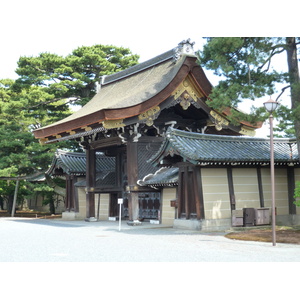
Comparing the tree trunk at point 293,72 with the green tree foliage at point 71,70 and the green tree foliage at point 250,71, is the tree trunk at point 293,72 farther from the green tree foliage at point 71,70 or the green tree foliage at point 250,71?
the green tree foliage at point 71,70

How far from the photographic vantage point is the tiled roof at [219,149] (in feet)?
55.3

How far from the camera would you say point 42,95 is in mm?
30844

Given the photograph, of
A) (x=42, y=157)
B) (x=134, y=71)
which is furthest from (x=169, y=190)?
(x=42, y=157)

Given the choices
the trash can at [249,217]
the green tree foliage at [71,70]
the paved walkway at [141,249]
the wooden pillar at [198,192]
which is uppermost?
the green tree foliage at [71,70]

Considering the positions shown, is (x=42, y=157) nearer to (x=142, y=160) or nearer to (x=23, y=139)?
(x=23, y=139)

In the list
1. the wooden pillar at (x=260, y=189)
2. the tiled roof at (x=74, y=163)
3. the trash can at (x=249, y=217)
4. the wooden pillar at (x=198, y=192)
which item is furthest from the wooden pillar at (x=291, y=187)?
the tiled roof at (x=74, y=163)

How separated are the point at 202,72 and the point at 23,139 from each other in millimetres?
15011

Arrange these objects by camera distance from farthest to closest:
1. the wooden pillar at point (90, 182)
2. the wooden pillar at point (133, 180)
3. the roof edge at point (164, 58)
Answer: the wooden pillar at point (90, 182)
the roof edge at point (164, 58)
the wooden pillar at point (133, 180)

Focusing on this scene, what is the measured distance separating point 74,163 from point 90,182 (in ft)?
11.1

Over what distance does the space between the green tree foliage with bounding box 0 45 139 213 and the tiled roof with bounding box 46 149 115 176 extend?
314 cm

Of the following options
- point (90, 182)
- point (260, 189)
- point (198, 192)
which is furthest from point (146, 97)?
point (90, 182)

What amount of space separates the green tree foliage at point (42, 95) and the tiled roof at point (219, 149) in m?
14.6

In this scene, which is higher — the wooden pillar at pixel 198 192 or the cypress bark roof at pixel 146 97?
the cypress bark roof at pixel 146 97

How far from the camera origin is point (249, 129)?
22969 millimetres
